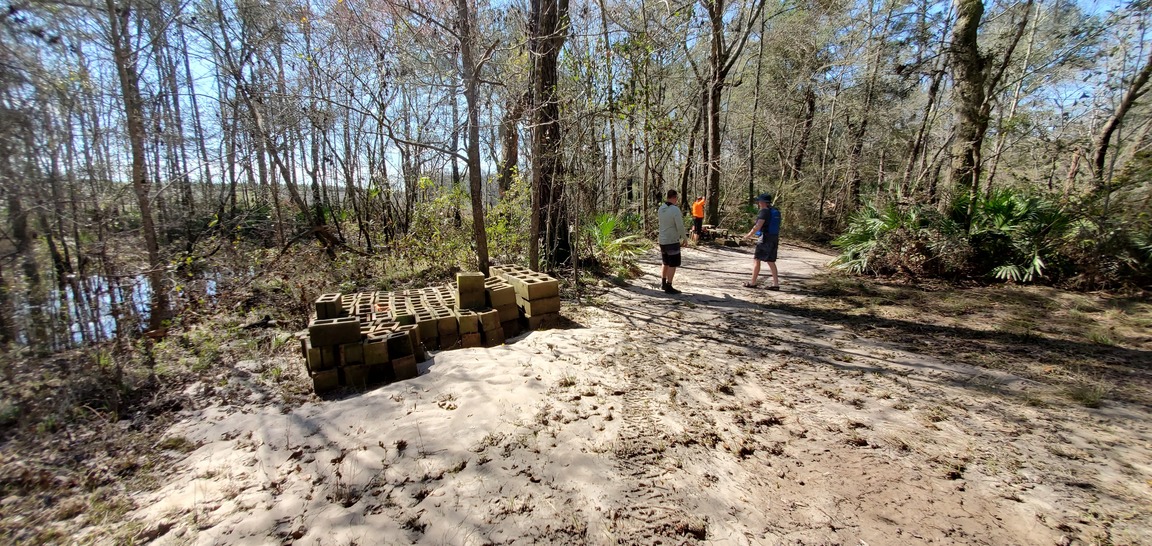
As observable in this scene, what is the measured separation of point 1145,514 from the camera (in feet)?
7.14

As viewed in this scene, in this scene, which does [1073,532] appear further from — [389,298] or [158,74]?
[158,74]

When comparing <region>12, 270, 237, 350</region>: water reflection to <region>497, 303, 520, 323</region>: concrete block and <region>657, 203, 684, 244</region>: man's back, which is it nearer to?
<region>497, 303, 520, 323</region>: concrete block

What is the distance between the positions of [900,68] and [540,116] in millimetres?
7162

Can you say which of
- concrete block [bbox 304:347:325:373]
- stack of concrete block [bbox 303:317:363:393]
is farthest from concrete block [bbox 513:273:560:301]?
concrete block [bbox 304:347:325:373]

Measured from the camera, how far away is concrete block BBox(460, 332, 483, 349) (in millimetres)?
4949

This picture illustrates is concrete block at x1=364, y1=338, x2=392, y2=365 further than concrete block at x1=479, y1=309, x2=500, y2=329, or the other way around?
concrete block at x1=479, y1=309, x2=500, y2=329

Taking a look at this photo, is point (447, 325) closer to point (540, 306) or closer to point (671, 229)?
point (540, 306)

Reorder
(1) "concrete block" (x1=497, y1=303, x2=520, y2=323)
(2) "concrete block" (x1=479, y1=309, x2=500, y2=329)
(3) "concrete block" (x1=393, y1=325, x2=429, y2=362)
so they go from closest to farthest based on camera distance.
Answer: (3) "concrete block" (x1=393, y1=325, x2=429, y2=362) → (2) "concrete block" (x1=479, y1=309, x2=500, y2=329) → (1) "concrete block" (x1=497, y1=303, x2=520, y2=323)

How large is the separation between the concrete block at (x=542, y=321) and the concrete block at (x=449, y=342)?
0.98m

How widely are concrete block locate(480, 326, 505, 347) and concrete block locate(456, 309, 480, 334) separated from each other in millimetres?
125

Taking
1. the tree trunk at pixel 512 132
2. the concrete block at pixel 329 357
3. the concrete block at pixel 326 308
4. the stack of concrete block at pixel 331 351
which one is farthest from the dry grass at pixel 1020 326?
the tree trunk at pixel 512 132

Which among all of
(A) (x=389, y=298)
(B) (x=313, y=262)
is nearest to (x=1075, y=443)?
(A) (x=389, y=298)

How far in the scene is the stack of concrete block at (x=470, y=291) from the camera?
5.23 metres

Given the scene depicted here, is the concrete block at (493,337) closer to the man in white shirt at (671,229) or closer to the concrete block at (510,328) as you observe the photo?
the concrete block at (510,328)
